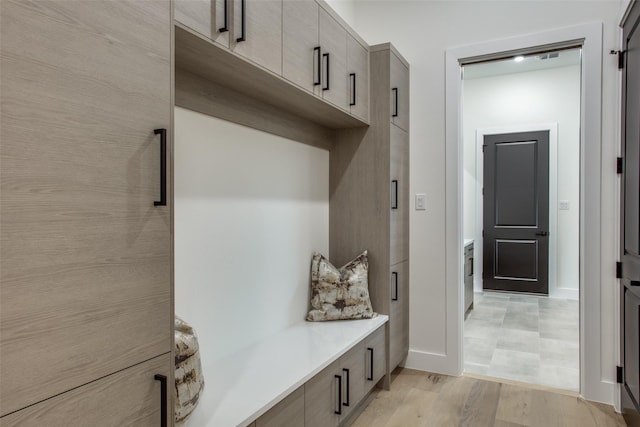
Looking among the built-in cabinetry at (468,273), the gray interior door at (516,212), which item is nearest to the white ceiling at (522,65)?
the gray interior door at (516,212)

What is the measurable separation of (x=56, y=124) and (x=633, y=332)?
253 cm

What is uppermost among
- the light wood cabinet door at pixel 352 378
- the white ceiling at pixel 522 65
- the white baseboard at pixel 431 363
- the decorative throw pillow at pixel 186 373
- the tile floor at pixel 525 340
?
the white ceiling at pixel 522 65

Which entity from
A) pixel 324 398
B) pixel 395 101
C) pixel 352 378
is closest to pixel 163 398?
pixel 324 398

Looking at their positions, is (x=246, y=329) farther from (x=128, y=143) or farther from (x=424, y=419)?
(x=128, y=143)

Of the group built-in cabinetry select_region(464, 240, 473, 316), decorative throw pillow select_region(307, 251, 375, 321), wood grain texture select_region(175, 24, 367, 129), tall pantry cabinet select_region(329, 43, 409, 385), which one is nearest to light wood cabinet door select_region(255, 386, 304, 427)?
decorative throw pillow select_region(307, 251, 375, 321)

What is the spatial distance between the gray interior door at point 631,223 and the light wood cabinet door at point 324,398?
142 centimetres

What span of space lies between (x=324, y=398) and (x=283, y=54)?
1525 millimetres

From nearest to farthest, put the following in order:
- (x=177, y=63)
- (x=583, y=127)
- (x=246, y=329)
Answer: (x=177, y=63), (x=246, y=329), (x=583, y=127)

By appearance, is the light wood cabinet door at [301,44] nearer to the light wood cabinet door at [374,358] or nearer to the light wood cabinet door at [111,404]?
the light wood cabinet door at [111,404]

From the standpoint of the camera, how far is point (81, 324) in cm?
89

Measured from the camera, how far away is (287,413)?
5.18 ft

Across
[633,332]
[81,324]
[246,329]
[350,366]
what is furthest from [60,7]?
[633,332]

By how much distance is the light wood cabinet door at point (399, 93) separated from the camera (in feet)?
8.82

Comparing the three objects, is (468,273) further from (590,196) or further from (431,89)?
(431,89)
